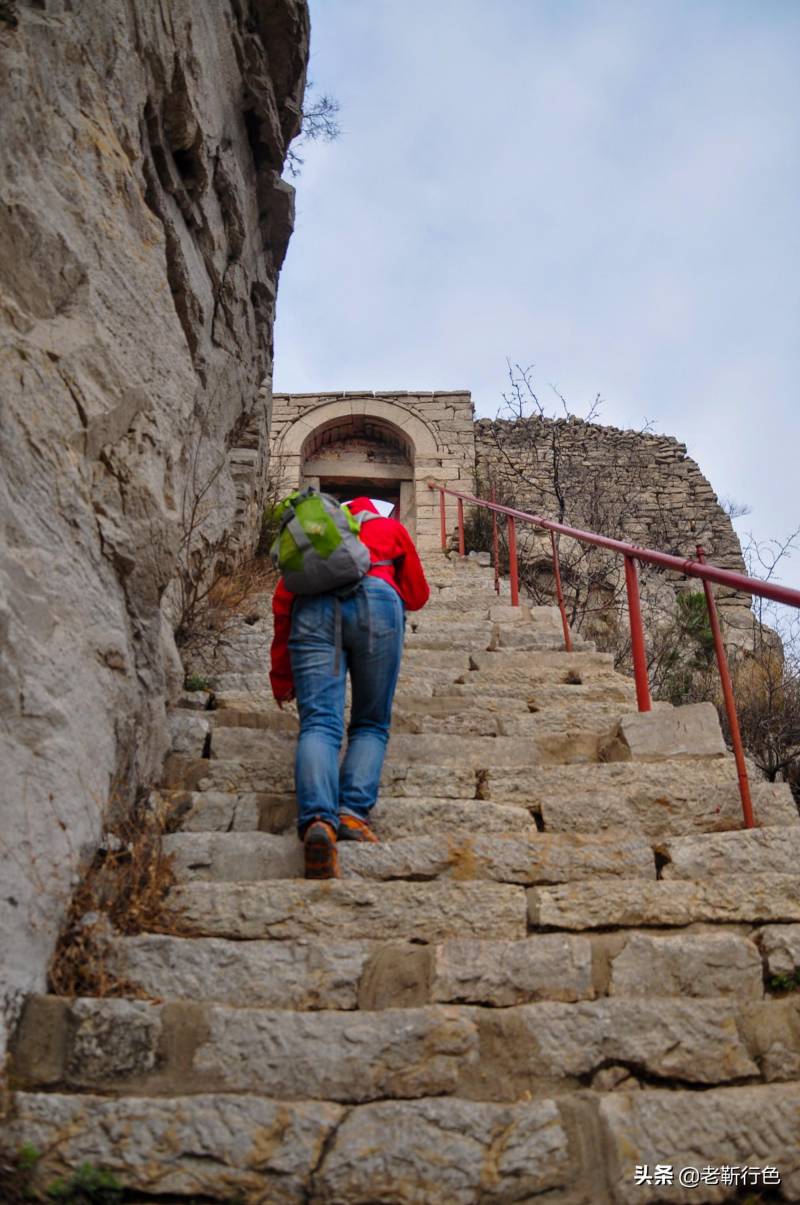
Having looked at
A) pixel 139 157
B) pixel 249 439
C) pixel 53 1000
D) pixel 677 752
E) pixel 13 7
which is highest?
pixel 249 439

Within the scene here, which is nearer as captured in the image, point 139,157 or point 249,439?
point 139,157

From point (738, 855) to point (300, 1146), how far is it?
147cm

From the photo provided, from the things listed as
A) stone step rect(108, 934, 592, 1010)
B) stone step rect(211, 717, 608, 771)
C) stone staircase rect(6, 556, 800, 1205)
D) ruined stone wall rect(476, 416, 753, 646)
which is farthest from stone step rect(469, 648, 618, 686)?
ruined stone wall rect(476, 416, 753, 646)

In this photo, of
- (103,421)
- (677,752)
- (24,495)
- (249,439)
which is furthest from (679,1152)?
(249,439)

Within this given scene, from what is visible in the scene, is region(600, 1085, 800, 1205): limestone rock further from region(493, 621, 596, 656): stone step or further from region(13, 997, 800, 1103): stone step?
region(493, 621, 596, 656): stone step

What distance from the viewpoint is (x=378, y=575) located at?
3.34m

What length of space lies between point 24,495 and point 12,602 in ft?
1.04

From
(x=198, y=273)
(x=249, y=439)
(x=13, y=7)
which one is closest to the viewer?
(x=13, y=7)

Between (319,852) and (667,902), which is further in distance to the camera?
(319,852)

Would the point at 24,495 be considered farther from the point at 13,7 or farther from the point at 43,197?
the point at 13,7

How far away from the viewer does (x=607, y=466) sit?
1277cm

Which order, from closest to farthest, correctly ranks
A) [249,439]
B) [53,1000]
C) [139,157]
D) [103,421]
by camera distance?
1. [53,1000]
2. [103,421]
3. [139,157]
4. [249,439]

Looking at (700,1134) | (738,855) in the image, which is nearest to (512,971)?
(700,1134)

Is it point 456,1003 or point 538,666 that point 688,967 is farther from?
point 538,666
